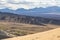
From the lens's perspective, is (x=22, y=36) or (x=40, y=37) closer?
(x=40, y=37)

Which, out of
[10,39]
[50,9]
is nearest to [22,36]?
[10,39]

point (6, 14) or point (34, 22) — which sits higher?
point (6, 14)

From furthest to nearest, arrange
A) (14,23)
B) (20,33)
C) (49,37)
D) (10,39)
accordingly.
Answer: (14,23) < (20,33) < (10,39) < (49,37)

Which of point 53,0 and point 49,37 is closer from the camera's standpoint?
point 49,37

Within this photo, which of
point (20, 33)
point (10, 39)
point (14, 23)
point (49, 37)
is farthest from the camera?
point (14, 23)

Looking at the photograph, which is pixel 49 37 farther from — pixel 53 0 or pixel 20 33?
pixel 53 0

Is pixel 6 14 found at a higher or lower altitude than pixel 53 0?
lower

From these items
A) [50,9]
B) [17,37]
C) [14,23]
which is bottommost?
[17,37]

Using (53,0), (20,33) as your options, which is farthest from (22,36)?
(53,0)

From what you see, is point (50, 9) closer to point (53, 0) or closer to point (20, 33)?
point (53, 0)
